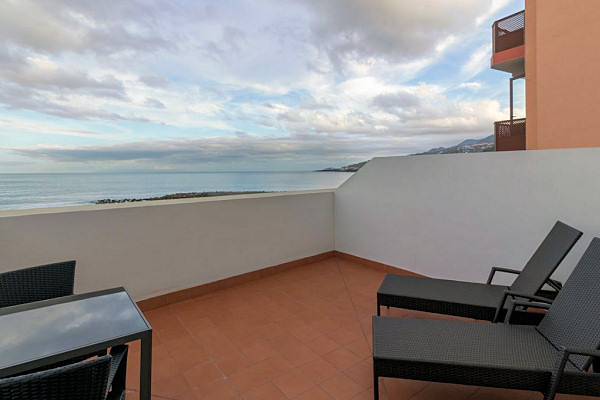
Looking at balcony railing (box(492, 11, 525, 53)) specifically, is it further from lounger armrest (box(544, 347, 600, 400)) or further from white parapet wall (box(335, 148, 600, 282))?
lounger armrest (box(544, 347, 600, 400))

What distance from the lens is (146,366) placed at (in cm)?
133

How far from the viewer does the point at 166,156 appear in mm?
9328

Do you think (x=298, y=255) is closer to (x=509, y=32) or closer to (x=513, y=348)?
(x=513, y=348)

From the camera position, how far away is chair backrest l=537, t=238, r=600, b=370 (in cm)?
167

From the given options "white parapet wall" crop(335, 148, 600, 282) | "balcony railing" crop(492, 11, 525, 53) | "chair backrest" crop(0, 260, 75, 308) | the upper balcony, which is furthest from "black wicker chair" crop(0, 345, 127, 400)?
"balcony railing" crop(492, 11, 525, 53)

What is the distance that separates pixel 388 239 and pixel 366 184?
2.88 ft

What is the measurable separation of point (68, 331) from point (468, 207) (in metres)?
3.65

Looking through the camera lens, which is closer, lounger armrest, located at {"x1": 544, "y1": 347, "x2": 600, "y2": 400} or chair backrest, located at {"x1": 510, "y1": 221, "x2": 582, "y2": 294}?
lounger armrest, located at {"x1": 544, "y1": 347, "x2": 600, "y2": 400}

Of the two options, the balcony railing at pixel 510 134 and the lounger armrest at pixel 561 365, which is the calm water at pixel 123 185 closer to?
the lounger armrest at pixel 561 365

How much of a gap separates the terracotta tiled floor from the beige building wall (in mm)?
4661

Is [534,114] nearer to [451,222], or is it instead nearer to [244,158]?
[451,222]

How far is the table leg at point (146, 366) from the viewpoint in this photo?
1275mm

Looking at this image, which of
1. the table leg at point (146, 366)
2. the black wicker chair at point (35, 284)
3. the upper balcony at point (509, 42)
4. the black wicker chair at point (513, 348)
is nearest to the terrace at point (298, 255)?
the black wicker chair at point (513, 348)

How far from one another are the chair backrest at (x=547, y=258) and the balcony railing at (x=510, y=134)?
5540 millimetres
